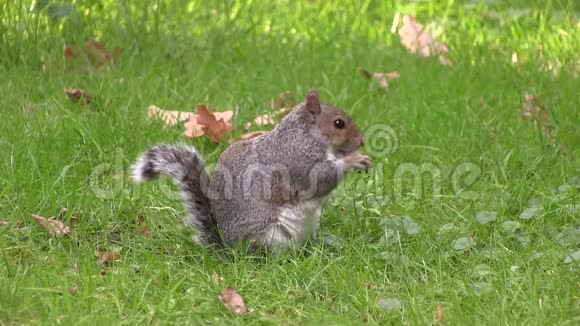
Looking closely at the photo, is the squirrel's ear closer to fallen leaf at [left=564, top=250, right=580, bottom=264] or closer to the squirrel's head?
the squirrel's head

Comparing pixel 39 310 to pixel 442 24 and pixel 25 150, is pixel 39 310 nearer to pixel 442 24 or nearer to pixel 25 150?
pixel 25 150

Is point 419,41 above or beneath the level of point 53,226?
above

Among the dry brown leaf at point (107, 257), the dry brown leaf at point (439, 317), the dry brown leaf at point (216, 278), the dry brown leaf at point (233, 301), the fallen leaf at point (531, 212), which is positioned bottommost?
the dry brown leaf at point (107, 257)

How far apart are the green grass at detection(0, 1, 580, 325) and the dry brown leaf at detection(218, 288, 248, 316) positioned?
1.2 inches

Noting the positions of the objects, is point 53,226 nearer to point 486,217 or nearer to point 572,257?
point 486,217

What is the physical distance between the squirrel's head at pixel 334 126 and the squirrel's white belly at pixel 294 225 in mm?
226

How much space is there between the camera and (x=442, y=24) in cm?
509

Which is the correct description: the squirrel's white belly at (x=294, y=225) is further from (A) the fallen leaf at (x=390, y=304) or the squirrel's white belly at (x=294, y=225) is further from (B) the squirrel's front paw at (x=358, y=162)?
(A) the fallen leaf at (x=390, y=304)

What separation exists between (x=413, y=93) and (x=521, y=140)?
62cm

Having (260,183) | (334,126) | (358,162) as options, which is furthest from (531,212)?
(260,183)

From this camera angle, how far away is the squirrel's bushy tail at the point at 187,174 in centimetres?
288

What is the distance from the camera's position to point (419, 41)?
15.7ft

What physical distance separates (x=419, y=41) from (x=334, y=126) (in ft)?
5.95

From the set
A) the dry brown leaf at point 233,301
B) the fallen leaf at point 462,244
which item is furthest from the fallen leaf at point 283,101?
the dry brown leaf at point 233,301
